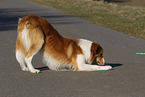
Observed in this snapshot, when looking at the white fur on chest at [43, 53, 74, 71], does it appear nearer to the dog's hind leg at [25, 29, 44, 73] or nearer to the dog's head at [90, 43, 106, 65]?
the dog's hind leg at [25, 29, 44, 73]

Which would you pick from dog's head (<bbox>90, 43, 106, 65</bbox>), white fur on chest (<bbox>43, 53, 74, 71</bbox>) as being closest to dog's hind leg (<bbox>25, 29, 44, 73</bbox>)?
white fur on chest (<bbox>43, 53, 74, 71</bbox>)

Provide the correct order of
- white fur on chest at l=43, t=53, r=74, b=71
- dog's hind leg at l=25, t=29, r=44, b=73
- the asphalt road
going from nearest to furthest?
1. the asphalt road
2. dog's hind leg at l=25, t=29, r=44, b=73
3. white fur on chest at l=43, t=53, r=74, b=71

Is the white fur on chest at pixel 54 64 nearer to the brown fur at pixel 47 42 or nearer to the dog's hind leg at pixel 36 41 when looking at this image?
the brown fur at pixel 47 42

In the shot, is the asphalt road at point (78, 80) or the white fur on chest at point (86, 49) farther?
the white fur on chest at point (86, 49)

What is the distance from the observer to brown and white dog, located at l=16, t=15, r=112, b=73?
7066mm

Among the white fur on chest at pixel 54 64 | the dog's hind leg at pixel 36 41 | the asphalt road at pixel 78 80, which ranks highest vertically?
the dog's hind leg at pixel 36 41

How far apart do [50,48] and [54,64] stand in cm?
38

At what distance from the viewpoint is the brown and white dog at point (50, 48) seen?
7066 mm

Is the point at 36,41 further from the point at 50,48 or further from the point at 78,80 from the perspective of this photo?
the point at 78,80


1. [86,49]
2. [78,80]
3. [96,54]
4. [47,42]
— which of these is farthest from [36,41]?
[96,54]

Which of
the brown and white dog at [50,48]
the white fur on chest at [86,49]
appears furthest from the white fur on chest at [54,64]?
the white fur on chest at [86,49]

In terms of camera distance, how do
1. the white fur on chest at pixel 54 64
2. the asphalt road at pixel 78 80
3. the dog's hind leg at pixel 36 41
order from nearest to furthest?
1. the asphalt road at pixel 78 80
2. the dog's hind leg at pixel 36 41
3. the white fur on chest at pixel 54 64

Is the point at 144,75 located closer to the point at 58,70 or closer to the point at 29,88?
the point at 58,70

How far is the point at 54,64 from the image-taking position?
731 cm
